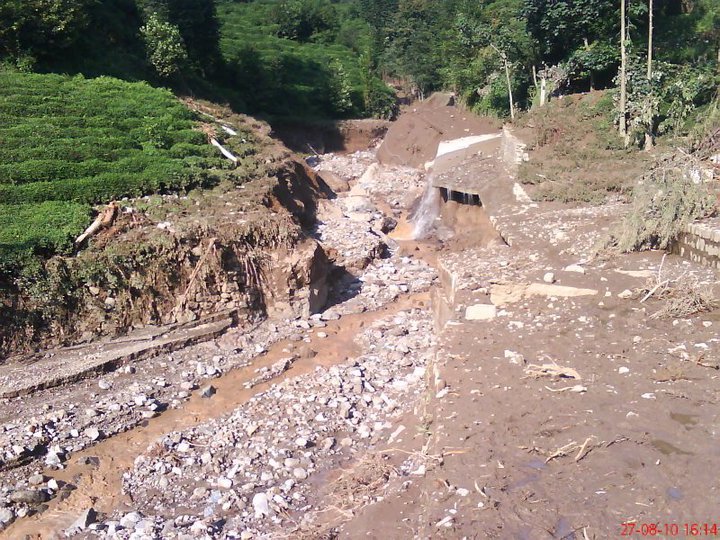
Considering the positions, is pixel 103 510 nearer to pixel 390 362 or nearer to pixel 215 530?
pixel 215 530

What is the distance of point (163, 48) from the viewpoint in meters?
24.8

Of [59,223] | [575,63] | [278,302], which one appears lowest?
[278,302]

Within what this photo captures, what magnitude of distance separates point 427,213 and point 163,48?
12290 mm

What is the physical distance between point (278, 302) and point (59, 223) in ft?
17.3

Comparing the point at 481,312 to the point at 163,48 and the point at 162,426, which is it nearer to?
the point at 162,426

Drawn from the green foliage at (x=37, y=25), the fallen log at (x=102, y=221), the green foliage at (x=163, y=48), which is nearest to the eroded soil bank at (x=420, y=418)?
the fallen log at (x=102, y=221)

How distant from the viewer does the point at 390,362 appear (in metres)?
13.5

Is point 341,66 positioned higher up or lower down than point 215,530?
higher up

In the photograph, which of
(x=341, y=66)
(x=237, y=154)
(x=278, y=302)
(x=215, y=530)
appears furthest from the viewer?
(x=341, y=66)

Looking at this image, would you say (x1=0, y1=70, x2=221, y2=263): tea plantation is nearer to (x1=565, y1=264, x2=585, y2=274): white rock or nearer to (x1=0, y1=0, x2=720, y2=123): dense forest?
(x1=0, y1=0, x2=720, y2=123): dense forest

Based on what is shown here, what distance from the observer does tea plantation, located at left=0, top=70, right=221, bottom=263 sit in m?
14.2

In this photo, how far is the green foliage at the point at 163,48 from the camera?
81.6ft

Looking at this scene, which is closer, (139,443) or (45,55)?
(139,443)

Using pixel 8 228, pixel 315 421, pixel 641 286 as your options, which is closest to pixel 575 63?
pixel 641 286
